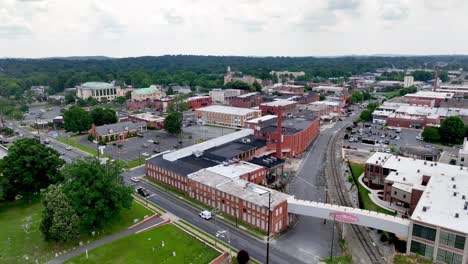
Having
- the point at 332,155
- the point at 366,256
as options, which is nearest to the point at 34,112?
the point at 332,155

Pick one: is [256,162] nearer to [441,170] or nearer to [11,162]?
[441,170]

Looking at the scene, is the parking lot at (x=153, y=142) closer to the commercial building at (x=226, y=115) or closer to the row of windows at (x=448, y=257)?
the commercial building at (x=226, y=115)

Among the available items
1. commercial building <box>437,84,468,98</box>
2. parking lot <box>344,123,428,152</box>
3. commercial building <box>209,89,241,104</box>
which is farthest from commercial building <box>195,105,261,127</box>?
commercial building <box>437,84,468,98</box>

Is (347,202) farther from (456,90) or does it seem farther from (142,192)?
(456,90)

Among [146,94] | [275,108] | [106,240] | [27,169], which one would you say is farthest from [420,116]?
[146,94]

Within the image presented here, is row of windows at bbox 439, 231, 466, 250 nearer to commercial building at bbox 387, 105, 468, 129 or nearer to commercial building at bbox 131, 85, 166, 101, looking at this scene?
commercial building at bbox 387, 105, 468, 129
